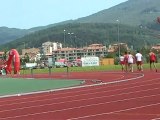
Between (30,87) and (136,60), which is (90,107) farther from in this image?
(136,60)

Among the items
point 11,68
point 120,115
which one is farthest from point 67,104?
point 120,115

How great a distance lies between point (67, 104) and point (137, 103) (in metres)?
2.01

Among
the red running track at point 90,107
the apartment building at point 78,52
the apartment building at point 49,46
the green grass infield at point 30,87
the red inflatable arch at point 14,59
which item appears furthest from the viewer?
the apartment building at point 49,46

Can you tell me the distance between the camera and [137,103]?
493 inches

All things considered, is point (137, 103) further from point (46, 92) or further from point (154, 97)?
point (46, 92)

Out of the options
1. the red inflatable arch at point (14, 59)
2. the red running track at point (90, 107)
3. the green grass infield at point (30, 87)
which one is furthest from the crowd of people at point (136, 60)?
the red inflatable arch at point (14, 59)

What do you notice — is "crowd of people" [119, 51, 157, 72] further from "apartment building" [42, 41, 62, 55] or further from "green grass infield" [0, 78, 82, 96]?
"apartment building" [42, 41, 62, 55]

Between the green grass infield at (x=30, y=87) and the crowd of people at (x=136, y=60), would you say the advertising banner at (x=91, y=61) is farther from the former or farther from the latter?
the green grass infield at (x=30, y=87)

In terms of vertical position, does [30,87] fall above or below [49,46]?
below

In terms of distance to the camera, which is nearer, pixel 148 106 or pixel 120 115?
pixel 120 115

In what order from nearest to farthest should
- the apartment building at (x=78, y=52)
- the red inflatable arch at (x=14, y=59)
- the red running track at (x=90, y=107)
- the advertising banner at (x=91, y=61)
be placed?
the red running track at (x=90, y=107) < the red inflatable arch at (x=14, y=59) < the advertising banner at (x=91, y=61) < the apartment building at (x=78, y=52)

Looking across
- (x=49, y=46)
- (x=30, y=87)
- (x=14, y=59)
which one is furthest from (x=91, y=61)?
(x=49, y=46)

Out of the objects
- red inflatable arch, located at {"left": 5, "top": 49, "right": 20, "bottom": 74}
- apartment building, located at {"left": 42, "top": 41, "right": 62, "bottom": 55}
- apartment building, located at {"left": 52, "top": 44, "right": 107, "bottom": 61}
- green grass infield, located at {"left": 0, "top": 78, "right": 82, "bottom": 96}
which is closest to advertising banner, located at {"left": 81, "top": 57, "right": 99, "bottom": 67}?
green grass infield, located at {"left": 0, "top": 78, "right": 82, "bottom": 96}

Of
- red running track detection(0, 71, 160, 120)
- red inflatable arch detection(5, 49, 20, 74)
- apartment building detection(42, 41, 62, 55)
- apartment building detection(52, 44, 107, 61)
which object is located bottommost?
red running track detection(0, 71, 160, 120)
